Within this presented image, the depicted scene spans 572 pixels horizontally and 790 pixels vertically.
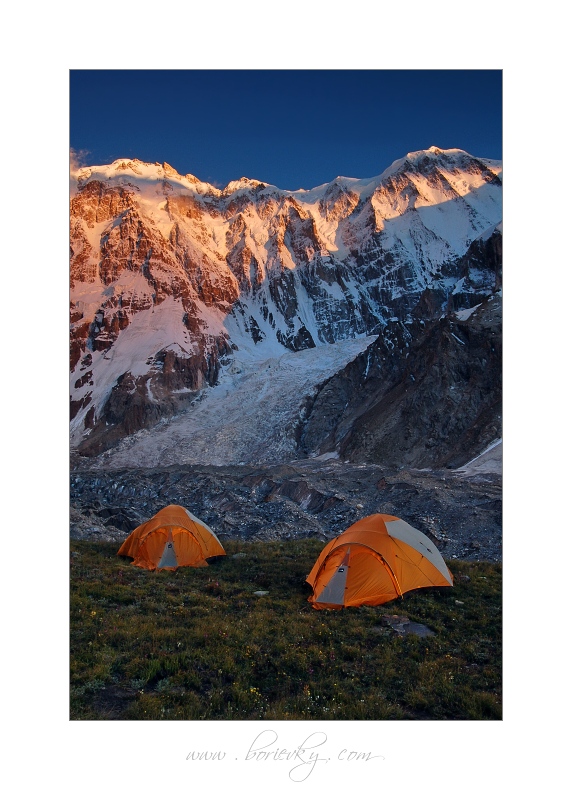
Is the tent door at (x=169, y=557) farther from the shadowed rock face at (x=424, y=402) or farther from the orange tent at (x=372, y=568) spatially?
the shadowed rock face at (x=424, y=402)

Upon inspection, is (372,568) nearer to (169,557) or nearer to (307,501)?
(169,557)

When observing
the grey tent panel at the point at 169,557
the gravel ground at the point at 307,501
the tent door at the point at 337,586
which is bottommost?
the gravel ground at the point at 307,501

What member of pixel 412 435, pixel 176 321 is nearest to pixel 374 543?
pixel 412 435

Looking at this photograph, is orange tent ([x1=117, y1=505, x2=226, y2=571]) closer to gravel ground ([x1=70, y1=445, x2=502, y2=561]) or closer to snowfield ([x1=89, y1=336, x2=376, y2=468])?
gravel ground ([x1=70, y1=445, x2=502, y2=561])

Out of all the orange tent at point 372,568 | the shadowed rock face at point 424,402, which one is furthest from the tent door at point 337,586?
the shadowed rock face at point 424,402

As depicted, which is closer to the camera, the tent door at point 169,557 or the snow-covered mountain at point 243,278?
the tent door at point 169,557

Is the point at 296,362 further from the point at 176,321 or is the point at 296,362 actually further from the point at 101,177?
the point at 101,177
